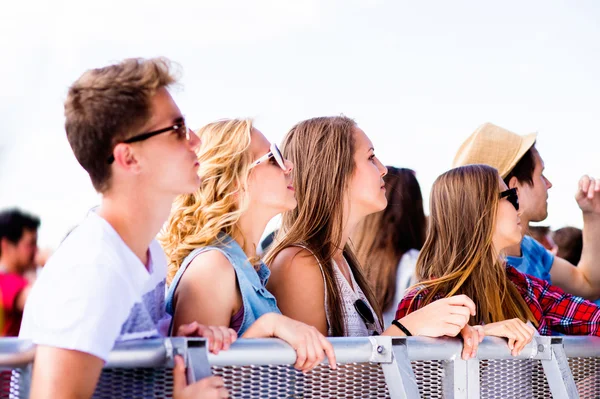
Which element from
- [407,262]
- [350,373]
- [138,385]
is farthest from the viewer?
[407,262]

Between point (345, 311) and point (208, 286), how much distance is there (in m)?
0.66

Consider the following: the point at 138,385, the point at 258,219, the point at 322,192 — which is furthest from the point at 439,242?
the point at 138,385

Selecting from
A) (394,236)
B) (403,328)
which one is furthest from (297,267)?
(394,236)

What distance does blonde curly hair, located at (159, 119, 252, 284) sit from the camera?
2488mm

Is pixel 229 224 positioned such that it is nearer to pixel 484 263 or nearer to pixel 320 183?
pixel 320 183

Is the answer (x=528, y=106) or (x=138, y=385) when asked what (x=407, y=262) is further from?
(x=528, y=106)

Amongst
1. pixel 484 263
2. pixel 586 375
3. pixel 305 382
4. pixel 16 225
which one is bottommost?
pixel 16 225

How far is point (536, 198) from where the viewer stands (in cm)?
393

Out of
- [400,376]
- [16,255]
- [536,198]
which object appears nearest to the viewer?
[400,376]

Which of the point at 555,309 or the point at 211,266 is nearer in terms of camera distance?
the point at 211,266

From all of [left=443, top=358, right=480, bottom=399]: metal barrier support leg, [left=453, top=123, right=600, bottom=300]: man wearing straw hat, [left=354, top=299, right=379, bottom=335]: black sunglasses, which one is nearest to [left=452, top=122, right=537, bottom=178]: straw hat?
[left=453, top=123, right=600, bottom=300]: man wearing straw hat

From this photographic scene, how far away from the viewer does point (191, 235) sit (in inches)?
95.2

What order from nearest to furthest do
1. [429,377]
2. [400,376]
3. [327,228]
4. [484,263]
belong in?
[400,376] < [429,377] < [327,228] < [484,263]

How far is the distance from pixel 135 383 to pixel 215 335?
187 millimetres
